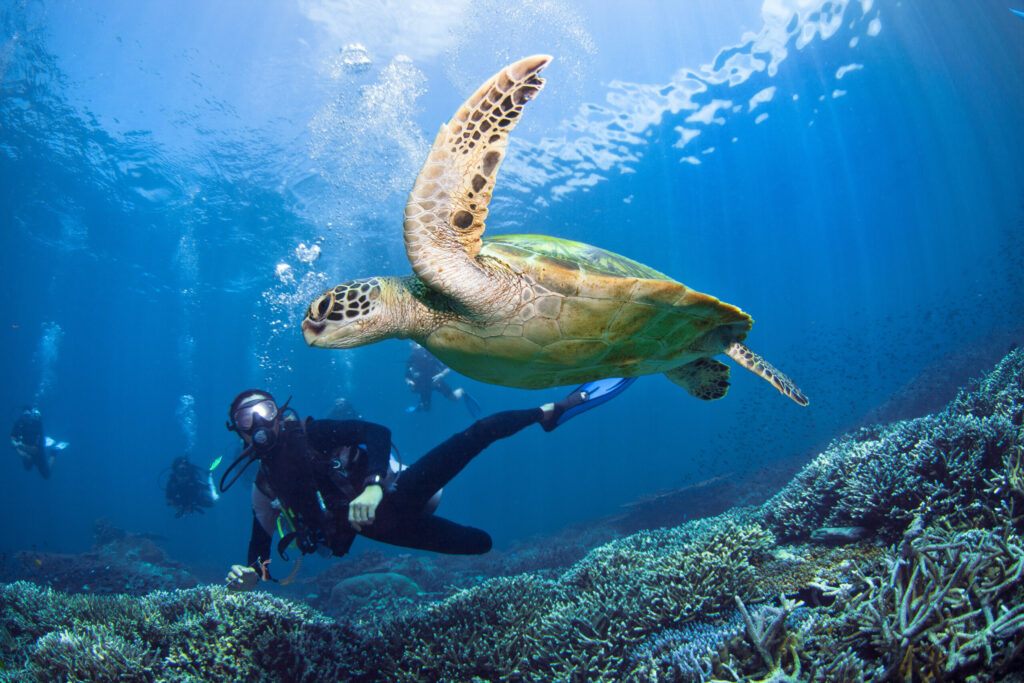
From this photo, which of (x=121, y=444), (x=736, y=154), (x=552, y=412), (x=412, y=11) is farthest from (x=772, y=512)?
(x=121, y=444)

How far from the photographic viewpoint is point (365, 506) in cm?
281

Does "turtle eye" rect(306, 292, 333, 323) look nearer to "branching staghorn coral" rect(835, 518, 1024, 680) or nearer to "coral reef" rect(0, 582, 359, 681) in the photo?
"coral reef" rect(0, 582, 359, 681)

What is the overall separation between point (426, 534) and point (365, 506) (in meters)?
0.73

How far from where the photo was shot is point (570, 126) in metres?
14.4

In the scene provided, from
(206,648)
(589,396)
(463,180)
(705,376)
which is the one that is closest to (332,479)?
(206,648)

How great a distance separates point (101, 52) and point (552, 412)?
1703cm

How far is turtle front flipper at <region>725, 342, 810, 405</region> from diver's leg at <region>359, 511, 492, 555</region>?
2509 millimetres

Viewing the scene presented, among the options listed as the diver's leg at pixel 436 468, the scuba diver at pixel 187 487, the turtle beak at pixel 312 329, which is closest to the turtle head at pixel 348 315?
the turtle beak at pixel 312 329

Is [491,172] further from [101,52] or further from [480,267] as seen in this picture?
[101,52]

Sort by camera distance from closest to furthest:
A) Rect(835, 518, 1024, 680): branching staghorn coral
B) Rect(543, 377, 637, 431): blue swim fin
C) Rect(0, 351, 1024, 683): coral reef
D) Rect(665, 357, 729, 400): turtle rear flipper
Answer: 1. Rect(835, 518, 1024, 680): branching staghorn coral
2. Rect(0, 351, 1024, 683): coral reef
3. Rect(665, 357, 729, 400): turtle rear flipper
4. Rect(543, 377, 637, 431): blue swim fin

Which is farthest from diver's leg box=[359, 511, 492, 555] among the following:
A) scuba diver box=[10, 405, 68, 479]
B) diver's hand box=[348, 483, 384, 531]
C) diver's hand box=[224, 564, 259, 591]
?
scuba diver box=[10, 405, 68, 479]

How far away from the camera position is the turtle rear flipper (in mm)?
3676

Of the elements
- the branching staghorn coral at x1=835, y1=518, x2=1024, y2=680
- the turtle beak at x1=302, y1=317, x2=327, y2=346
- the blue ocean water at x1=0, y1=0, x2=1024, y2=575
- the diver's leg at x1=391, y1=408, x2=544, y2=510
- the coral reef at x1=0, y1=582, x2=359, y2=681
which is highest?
the blue ocean water at x1=0, y1=0, x2=1024, y2=575

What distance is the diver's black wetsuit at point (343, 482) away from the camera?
3.11 m
